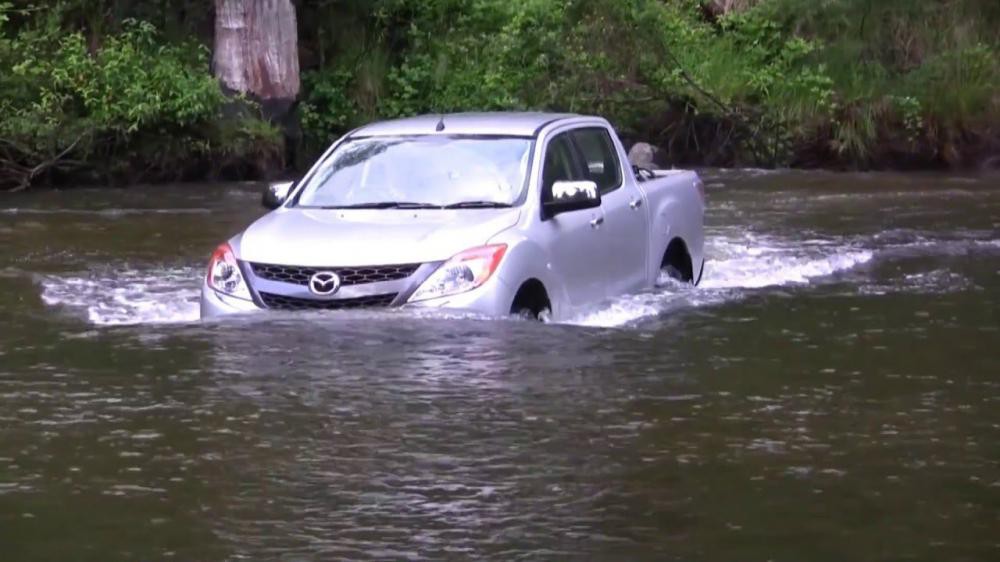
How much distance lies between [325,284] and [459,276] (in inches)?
28.0

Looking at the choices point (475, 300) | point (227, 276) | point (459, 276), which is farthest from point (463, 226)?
point (227, 276)

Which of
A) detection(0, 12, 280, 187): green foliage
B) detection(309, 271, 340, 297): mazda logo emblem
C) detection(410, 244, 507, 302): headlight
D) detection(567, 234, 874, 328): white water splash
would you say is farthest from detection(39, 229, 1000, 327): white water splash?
detection(0, 12, 280, 187): green foliage

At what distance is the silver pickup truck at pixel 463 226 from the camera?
9.64 meters

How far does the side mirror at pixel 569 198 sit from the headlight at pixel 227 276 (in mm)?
1784

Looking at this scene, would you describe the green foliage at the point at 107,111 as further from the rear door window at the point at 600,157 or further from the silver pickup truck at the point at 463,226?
the silver pickup truck at the point at 463,226

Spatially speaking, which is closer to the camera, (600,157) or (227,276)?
(227,276)

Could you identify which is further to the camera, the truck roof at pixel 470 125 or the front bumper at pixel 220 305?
the truck roof at pixel 470 125

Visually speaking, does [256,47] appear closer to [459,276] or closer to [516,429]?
[459,276]

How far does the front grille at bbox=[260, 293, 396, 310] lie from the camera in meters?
9.62

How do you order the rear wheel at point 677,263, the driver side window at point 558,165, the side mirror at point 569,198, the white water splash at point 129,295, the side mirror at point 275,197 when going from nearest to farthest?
the side mirror at point 569,198 < the driver side window at point 558,165 < the side mirror at point 275,197 < the white water splash at point 129,295 < the rear wheel at point 677,263

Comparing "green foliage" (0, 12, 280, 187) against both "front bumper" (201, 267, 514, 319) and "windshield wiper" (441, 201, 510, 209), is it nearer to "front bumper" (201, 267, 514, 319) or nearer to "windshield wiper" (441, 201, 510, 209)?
"windshield wiper" (441, 201, 510, 209)

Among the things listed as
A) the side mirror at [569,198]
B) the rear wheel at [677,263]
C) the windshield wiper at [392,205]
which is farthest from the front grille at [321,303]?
the rear wheel at [677,263]

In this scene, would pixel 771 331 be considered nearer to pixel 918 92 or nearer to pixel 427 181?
pixel 427 181

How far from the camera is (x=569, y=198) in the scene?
10.5 m
